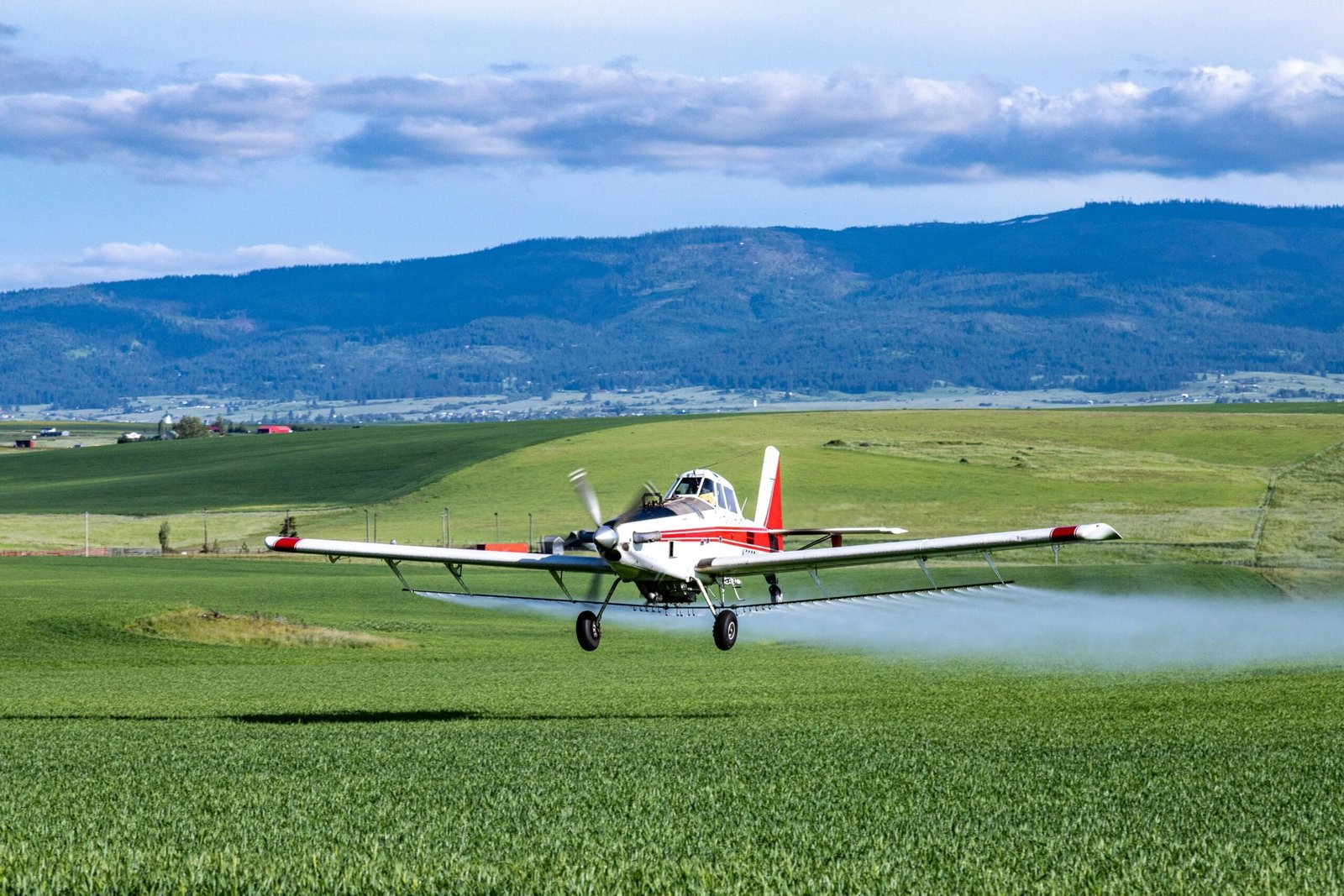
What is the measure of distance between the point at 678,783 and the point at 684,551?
1242 cm

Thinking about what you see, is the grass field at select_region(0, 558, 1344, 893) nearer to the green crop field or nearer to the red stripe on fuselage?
the green crop field

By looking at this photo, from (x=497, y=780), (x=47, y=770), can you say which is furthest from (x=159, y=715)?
(x=497, y=780)

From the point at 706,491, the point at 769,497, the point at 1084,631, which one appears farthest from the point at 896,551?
the point at 1084,631

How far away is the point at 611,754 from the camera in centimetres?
2925

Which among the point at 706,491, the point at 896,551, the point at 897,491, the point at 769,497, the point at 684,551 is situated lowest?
the point at 897,491

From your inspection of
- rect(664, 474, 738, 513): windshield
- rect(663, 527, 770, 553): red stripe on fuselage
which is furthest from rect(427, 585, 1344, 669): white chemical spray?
rect(664, 474, 738, 513): windshield

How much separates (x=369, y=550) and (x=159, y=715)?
8748 mm

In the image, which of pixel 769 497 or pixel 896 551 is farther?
pixel 769 497

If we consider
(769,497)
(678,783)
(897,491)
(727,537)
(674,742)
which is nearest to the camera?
(678,783)

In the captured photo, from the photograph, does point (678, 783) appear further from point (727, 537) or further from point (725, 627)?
point (727, 537)

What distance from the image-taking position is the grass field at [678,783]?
51.3 ft

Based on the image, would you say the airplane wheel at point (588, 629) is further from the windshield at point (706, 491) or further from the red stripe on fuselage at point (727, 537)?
the windshield at point (706, 491)

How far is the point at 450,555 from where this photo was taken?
38.0 meters

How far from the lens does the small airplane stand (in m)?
34.4
